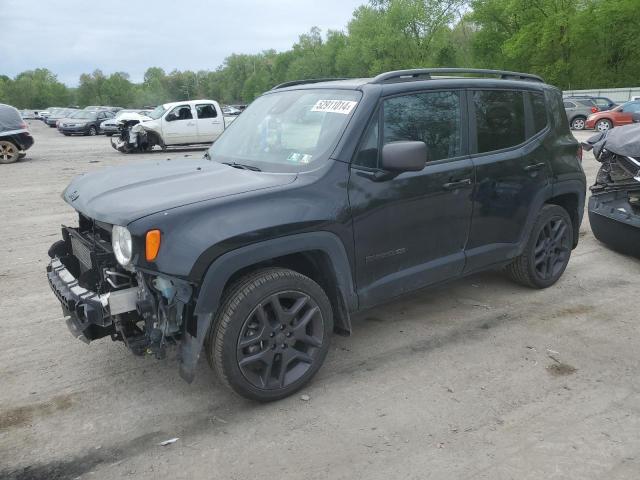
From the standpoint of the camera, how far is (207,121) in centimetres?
1980

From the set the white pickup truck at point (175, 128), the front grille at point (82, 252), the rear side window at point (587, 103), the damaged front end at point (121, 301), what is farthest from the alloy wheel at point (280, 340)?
the rear side window at point (587, 103)

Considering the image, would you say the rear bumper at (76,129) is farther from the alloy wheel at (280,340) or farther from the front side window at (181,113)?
the alloy wheel at (280,340)

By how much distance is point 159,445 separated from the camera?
2.91 m

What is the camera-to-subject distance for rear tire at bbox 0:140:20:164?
15961 millimetres

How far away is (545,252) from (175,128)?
54.2 ft

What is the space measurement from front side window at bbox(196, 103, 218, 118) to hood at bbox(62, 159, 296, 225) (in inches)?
651

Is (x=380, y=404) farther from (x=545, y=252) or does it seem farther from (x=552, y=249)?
(x=552, y=249)

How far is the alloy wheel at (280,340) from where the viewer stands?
3.09m

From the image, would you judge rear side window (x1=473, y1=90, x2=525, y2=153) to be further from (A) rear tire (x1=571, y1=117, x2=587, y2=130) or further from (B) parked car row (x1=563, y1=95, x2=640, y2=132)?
(A) rear tire (x1=571, y1=117, x2=587, y2=130)

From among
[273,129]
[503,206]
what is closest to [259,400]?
[273,129]

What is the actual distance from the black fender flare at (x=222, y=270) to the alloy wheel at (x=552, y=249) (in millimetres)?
2492

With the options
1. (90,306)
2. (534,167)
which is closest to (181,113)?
(534,167)

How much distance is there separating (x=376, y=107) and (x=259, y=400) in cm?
194

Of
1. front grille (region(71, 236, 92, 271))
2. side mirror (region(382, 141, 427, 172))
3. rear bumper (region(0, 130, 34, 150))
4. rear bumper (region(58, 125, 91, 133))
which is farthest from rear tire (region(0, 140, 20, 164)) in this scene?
rear bumper (region(58, 125, 91, 133))
